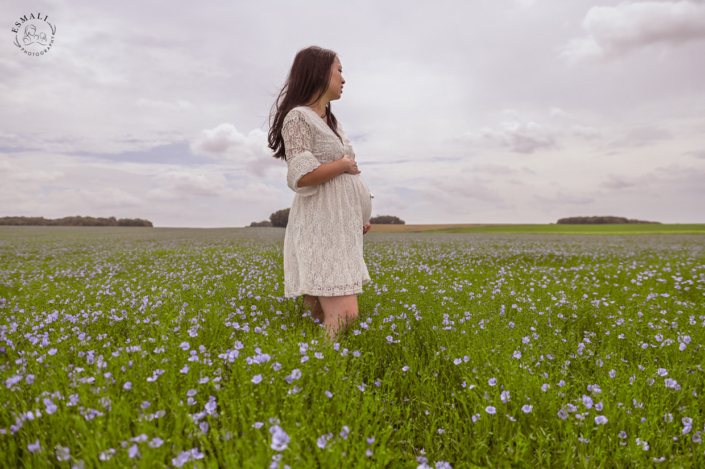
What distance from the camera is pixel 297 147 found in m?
3.71

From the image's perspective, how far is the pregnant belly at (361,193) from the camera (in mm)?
4098

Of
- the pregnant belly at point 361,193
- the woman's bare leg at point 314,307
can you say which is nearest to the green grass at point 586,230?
the woman's bare leg at point 314,307

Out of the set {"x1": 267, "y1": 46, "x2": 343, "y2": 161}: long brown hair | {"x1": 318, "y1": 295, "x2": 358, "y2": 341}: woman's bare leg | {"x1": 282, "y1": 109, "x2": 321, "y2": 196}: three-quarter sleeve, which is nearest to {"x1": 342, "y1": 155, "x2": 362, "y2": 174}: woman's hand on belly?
{"x1": 282, "y1": 109, "x2": 321, "y2": 196}: three-quarter sleeve

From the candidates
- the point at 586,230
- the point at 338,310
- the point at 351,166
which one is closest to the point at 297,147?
the point at 351,166

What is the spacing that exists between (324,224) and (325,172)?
1.80ft

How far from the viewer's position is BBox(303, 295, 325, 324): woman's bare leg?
461 centimetres

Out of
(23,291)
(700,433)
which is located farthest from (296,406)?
(23,291)

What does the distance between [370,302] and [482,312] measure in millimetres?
1566

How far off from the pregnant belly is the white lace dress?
3 cm

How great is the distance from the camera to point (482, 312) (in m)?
4.98

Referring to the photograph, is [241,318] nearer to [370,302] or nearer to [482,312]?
[370,302]

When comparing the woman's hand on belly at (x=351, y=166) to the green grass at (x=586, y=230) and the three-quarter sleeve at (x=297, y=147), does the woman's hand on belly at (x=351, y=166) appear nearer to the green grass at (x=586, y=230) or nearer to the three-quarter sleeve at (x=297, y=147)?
the three-quarter sleeve at (x=297, y=147)

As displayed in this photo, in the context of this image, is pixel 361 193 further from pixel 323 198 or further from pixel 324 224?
pixel 324 224

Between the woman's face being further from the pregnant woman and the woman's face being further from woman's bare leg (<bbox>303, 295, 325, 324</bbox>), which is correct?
woman's bare leg (<bbox>303, 295, 325, 324</bbox>)
